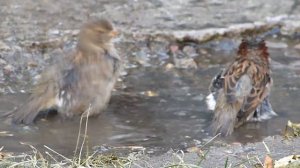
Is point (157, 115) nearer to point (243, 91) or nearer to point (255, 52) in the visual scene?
point (243, 91)

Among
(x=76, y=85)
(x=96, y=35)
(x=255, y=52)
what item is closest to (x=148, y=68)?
(x=96, y=35)

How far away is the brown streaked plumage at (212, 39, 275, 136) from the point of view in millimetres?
7793

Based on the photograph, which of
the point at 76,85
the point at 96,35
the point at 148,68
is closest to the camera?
the point at 76,85

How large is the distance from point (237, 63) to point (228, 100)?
47 cm

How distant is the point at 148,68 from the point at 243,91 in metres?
1.56

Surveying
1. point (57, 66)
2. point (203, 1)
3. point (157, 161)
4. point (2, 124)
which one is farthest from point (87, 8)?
point (157, 161)

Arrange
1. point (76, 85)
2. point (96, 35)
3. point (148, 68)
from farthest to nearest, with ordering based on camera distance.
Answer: point (148, 68) < point (96, 35) < point (76, 85)

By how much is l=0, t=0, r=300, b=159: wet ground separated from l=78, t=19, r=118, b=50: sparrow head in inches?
10.6

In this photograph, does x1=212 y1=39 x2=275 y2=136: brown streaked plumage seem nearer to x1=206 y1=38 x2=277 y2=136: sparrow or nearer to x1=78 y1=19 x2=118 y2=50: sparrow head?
x1=206 y1=38 x2=277 y2=136: sparrow

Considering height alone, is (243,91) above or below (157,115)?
above

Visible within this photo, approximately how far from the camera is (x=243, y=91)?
316 inches

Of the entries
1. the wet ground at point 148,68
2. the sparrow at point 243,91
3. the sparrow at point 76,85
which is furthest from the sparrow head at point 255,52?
the sparrow at point 76,85

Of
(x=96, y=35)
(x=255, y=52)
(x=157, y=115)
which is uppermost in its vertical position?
(x=96, y=35)

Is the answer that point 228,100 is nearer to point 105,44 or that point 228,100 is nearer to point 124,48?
point 105,44
